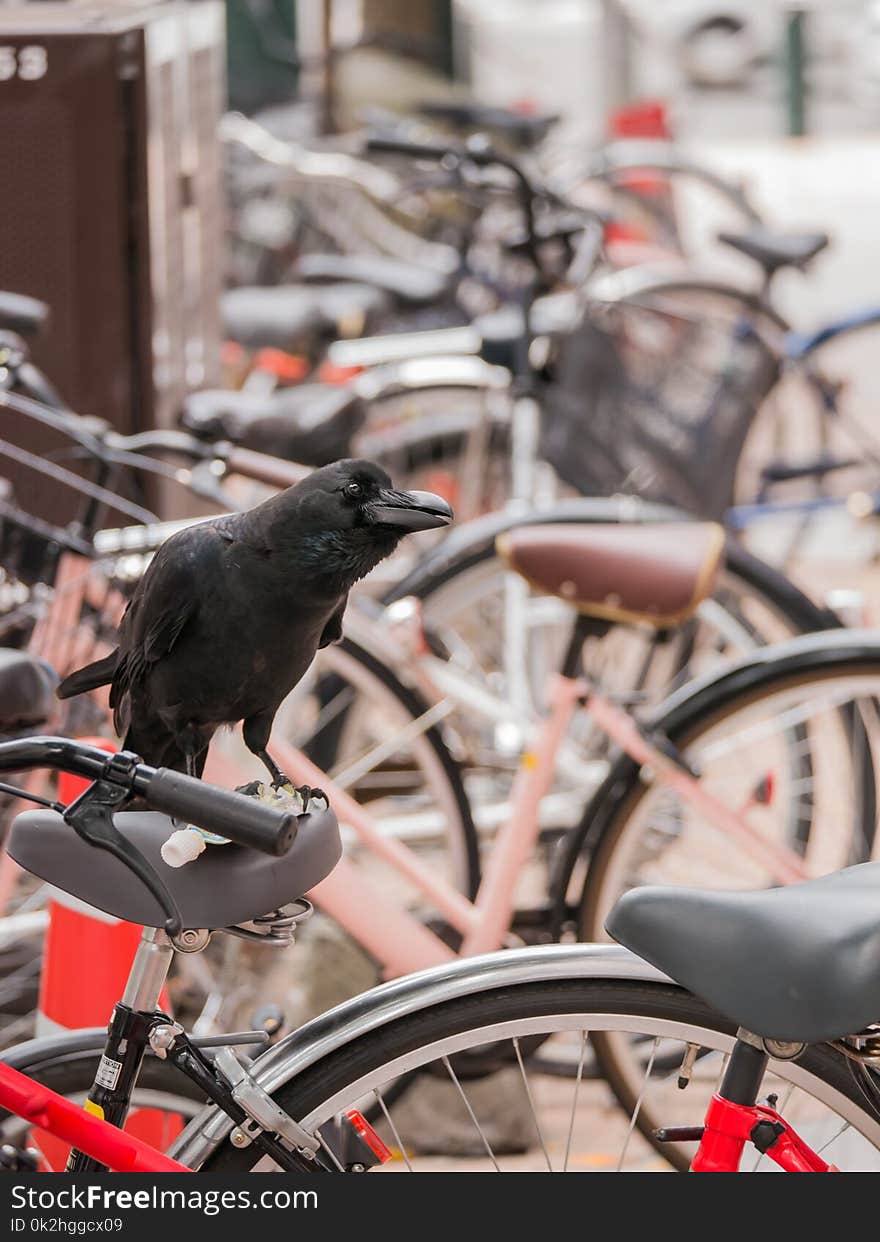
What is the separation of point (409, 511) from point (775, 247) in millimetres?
4264

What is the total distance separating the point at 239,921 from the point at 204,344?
9.13 feet

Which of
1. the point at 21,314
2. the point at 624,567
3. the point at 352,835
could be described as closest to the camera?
the point at 624,567

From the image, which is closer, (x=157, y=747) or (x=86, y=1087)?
(x=157, y=747)

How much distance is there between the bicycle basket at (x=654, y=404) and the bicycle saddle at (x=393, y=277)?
143 centimetres

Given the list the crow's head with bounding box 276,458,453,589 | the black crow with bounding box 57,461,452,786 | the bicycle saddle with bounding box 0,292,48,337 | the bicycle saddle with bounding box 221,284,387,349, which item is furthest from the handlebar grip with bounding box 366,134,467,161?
the crow's head with bounding box 276,458,453,589

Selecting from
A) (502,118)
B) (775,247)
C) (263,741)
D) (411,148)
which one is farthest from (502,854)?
(502,118)

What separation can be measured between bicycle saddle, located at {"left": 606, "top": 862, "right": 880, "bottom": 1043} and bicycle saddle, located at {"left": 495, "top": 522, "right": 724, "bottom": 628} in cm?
100

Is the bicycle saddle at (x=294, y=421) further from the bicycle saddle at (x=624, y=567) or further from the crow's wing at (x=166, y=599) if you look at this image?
the crow's wing at (x=166, y=599)

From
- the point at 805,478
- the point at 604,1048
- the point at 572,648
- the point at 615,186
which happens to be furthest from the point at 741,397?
the point at 615,186

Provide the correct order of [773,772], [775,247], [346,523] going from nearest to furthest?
[346,523] → [773,772] → [775,247]

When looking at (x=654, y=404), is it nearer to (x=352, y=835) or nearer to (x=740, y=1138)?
(x=352, y=835)

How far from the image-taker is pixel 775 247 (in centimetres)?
539

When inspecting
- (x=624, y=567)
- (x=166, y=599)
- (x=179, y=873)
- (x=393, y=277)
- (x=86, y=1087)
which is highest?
(x=393, y=277)

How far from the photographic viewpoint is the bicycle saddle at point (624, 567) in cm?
245
